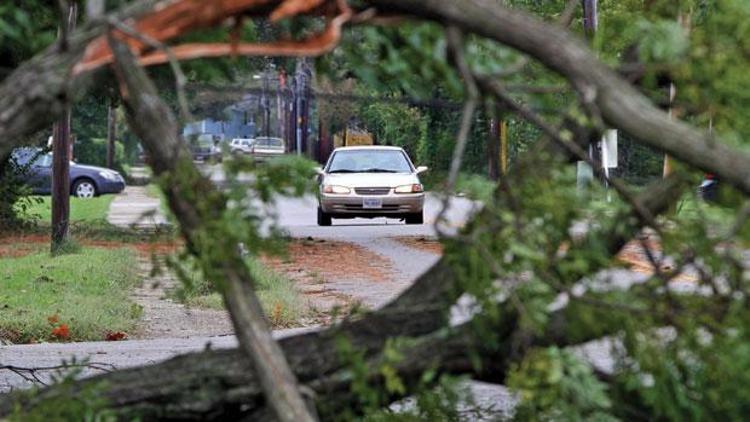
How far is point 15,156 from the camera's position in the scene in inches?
1056

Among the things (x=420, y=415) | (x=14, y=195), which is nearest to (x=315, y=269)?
(x=14, y=195)

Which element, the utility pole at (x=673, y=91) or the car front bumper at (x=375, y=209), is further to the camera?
the car front bumper at (x=375, y=209)

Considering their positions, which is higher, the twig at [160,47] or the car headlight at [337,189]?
the twig at [160,47]

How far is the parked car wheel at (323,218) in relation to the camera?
95.1 ft

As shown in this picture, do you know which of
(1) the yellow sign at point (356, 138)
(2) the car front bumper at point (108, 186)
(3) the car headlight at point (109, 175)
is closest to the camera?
(2) the car front bumper at point (108, 186)

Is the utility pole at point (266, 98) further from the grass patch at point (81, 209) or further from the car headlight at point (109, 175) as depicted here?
the car headlight at point (109, 175)

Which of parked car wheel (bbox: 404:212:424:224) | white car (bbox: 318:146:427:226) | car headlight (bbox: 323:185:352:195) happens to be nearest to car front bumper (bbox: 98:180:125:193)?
parked car wheel (bbox: 404:212:424:224)

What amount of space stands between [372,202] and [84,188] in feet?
71.3

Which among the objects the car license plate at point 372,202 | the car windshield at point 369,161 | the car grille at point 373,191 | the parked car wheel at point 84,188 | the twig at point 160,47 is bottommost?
the parked car wheel at point 84,188

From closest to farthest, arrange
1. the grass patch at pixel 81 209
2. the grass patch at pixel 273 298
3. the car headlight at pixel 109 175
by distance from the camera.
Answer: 1. the grass patch at pixel 273 298
2. the grass patch at pixel 81 209
3. the car headlight at pixel 109 175

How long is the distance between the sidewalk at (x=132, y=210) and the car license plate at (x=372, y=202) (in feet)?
12.0

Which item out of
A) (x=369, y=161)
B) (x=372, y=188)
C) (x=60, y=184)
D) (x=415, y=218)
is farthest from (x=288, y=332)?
(x=415, y=218)

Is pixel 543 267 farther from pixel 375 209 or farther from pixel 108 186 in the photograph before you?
pixel 108 186

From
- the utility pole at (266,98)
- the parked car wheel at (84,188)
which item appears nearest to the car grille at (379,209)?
the utility pole at (266,98)
